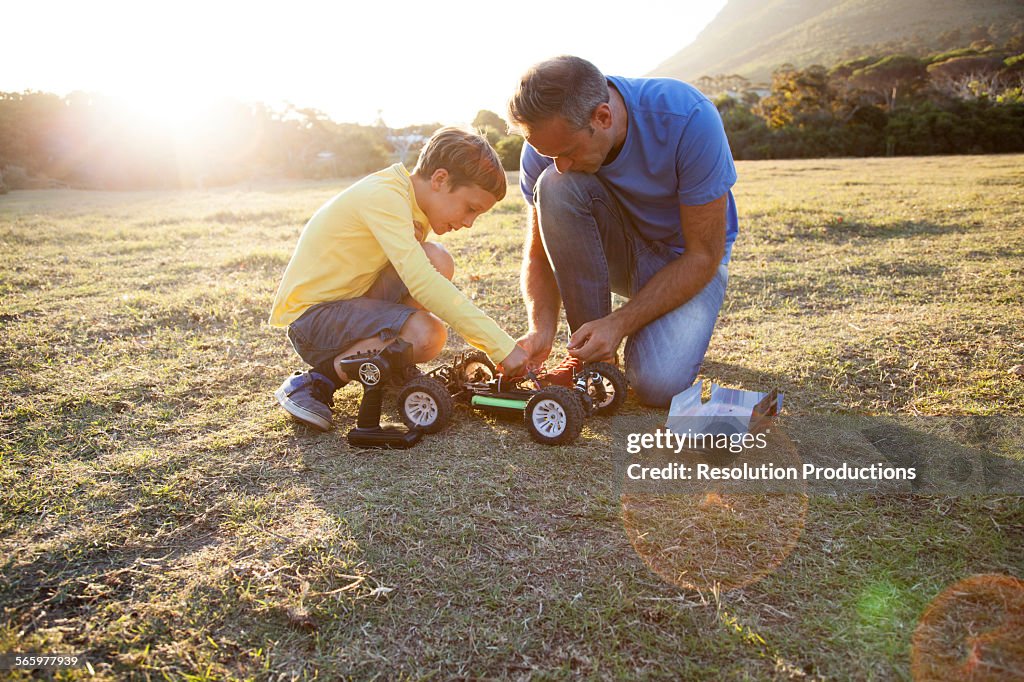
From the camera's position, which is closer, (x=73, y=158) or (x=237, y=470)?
(x=237, y=470)

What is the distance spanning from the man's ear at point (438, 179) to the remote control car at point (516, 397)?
2.88ft

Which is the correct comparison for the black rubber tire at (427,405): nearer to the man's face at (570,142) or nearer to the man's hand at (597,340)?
the man's hand at (597,340)

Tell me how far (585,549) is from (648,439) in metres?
0.98

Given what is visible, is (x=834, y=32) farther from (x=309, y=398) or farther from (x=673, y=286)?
(x=309, y=398)

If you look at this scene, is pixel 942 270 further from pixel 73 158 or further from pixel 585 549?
pixel 73 158

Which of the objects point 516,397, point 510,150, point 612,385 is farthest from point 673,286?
point 510,150

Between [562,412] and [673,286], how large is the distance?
970mm

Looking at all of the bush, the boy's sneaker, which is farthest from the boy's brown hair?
the bush

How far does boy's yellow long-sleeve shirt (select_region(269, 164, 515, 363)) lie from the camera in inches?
121

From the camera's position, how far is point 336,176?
2831 cm

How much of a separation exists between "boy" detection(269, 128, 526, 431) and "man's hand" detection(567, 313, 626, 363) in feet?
2.31

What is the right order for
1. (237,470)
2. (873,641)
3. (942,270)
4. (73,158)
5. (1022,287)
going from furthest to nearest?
1. (73,158)
2. (942,270)
3. (1022,287)
4. (237,470)
5. (873,641)

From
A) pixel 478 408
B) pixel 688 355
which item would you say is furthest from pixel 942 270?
pixel 478 408
